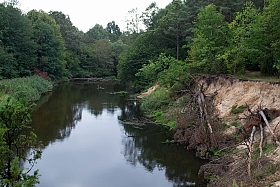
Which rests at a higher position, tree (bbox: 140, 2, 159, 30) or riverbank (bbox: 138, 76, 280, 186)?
tree (bbox: 140, 2, 159, 30)

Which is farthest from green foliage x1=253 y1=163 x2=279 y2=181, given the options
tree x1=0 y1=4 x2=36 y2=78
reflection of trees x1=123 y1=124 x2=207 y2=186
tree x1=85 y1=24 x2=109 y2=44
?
tree x1=85 y1=24 x2=109 y2=44

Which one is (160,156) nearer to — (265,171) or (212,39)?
(265,171)

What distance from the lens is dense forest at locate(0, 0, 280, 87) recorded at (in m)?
Result: 21.3

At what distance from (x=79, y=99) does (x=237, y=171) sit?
28.4 meters

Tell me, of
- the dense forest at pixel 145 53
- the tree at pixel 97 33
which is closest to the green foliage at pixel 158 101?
the dense forest at pixel 145 53

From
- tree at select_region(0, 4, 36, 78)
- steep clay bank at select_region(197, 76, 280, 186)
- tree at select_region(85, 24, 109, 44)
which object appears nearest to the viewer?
steep clay bank at select_region(197, 76, 280, 186)

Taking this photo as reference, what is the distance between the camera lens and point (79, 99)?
1481 inches

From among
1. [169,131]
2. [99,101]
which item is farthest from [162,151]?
[99,101]

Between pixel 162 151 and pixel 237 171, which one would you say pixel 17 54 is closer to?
pixel 162 151

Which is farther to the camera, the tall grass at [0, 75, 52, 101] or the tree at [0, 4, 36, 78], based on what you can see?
the tree at [0, 4, 36, 78]

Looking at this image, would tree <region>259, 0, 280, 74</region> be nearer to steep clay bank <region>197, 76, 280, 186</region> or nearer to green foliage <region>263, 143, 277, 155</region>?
steep clay bank <region>197, 76, 280, 186</region>

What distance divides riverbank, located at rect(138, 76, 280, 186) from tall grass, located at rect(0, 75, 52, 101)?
486 inches

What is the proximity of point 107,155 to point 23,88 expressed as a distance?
2016cm

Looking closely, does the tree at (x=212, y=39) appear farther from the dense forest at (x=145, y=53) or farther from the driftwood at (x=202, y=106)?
the driftwood at (x=202, y=106)
